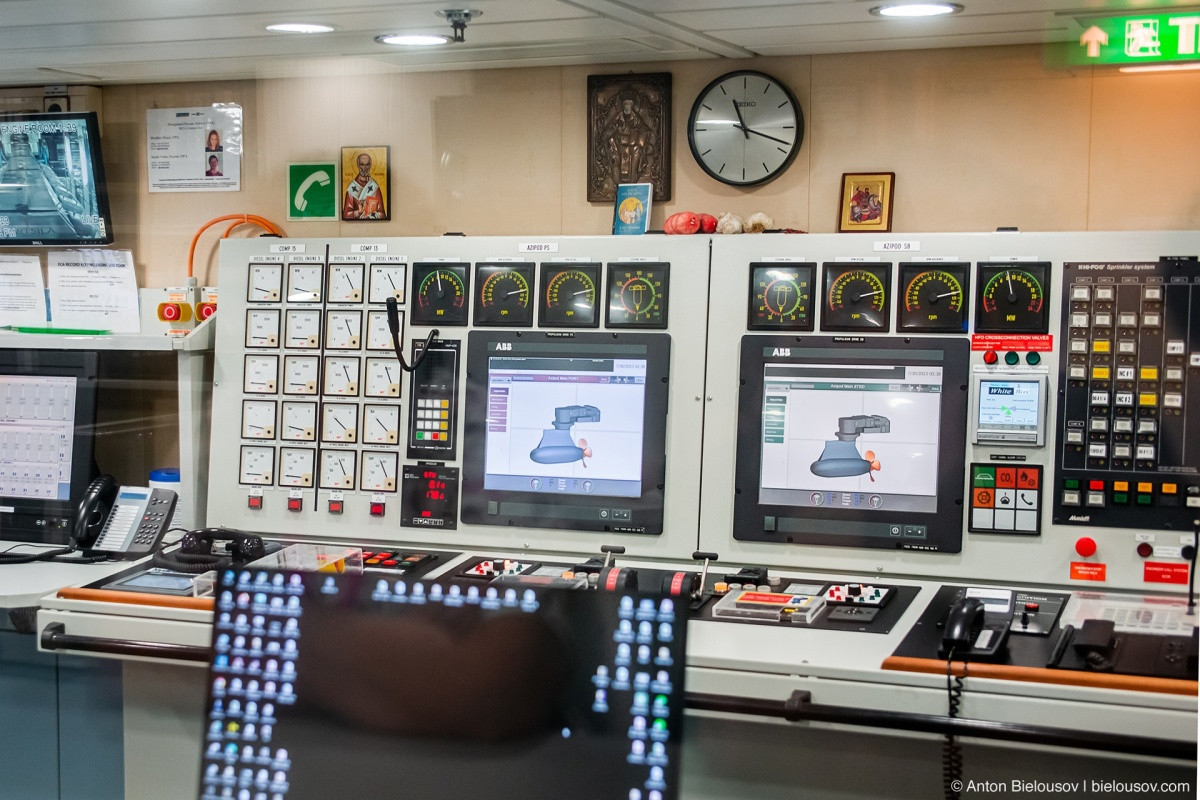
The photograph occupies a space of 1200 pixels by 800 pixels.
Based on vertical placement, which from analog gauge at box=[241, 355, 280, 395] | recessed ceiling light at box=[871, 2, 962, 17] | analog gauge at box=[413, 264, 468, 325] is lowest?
A: analog gauge at box=[241, 355, 280, 395]

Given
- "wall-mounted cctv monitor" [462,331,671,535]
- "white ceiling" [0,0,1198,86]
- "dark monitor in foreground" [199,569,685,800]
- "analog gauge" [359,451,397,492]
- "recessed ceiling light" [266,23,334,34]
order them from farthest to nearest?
"analog gauge" [359,451,397,492], "wall-mounted cctv monitor" [462,331,671,535], "recessed ceiling light" [266,23,334,34], "white ceiling" [0,0,1198,86], "dark monitor in foreground" [199,569,685,800]

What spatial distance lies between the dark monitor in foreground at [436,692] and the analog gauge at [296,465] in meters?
1.60

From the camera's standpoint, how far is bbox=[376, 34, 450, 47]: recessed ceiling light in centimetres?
233

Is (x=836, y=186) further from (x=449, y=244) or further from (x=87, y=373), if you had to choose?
(x=87, y=373)

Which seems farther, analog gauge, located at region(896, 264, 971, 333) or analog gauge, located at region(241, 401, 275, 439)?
analog gauge, located at region(241, 401, 275, 439)

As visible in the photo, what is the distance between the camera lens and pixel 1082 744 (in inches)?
73.9

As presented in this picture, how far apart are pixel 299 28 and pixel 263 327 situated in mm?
849

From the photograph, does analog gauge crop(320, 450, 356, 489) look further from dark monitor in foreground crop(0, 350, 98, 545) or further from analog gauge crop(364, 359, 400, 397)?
dark monitor in foreground crop(0, 350, 98, 545)

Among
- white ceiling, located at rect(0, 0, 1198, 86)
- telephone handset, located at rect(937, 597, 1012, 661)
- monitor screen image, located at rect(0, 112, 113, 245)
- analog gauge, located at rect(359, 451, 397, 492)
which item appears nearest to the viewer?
telephone handset, located at rect(937, 597, 1012, 661)

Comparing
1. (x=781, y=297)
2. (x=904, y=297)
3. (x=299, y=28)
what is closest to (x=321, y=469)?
(x=299, y=28)

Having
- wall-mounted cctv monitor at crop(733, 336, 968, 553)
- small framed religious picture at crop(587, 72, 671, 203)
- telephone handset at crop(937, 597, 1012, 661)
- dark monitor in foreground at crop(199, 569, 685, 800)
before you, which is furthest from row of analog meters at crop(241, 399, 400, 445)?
dark monitor in foreground at crop(199, 569, 685, 800)

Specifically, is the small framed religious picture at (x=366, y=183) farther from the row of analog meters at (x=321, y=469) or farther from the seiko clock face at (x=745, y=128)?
the seiko clock face at (x=745, y=128)

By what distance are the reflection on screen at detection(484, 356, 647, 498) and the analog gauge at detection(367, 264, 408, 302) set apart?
0.33 m

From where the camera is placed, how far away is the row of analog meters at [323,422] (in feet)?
9.11
